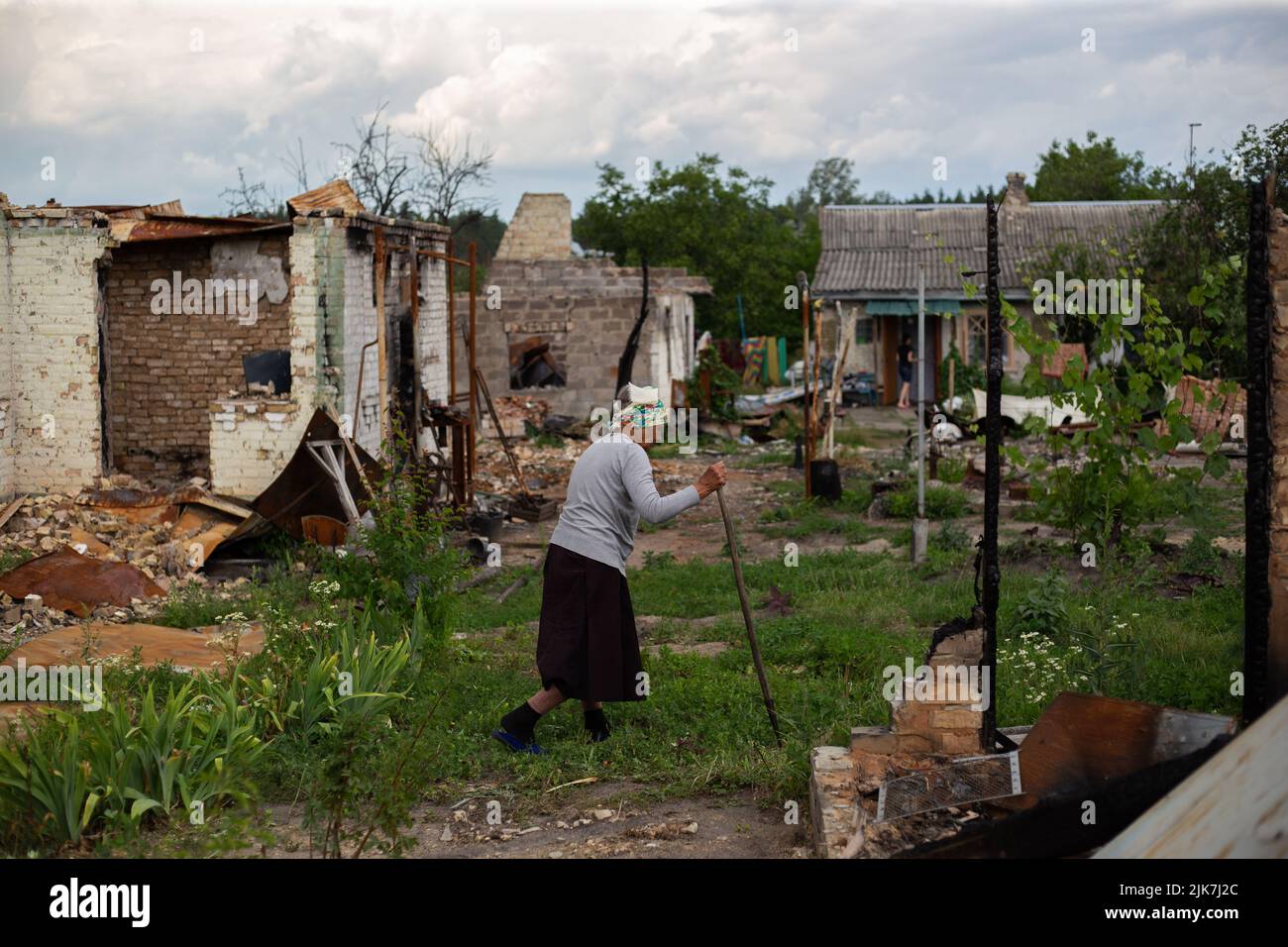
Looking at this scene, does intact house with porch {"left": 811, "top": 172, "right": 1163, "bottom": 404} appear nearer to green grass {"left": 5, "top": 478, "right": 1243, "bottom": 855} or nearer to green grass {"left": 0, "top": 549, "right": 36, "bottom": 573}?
green grass {"left": 5, "top": 478, "right": 1243, "bottom": 855}

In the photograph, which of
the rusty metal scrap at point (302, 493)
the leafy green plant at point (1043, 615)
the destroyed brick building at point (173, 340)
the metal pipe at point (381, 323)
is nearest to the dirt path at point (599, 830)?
the leafy green plant at point (1043, 615)

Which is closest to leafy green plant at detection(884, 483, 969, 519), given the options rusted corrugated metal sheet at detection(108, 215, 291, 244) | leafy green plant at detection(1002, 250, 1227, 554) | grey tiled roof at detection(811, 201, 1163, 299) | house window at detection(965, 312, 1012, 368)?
leafy green plant at detection(1002, 250, 1227, 554)

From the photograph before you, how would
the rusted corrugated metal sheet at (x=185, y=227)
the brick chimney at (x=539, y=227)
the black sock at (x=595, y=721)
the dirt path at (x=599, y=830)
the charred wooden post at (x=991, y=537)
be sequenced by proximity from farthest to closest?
the brick chimney at (x=539, y=227) < the rusted corrugated metal sheet at (x=185, y=227) < the black sock at (x=595, y=721) < the charred wooden post at (x=991, y=537) < the dirt path at (x=599, y=830)

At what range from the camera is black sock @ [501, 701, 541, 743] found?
6043mm

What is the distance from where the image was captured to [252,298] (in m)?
12.6

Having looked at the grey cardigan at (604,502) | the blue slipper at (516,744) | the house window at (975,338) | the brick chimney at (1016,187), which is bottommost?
the blue slipper at (516,744)

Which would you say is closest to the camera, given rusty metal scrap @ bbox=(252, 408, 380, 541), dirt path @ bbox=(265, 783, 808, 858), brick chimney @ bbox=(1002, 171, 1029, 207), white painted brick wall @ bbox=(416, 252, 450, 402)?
dirt path @ bbox=(265, 783, 808, 858)

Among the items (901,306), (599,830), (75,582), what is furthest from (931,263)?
(599,830)

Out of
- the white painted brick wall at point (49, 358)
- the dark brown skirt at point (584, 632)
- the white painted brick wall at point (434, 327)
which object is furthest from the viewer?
the white painted brick wall at point (434, 327)

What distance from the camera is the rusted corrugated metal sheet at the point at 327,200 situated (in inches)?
488

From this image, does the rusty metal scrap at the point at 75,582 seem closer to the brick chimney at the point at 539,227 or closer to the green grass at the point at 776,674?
the green grass at the point at 776,674

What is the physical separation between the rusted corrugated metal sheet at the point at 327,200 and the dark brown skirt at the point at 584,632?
752cm

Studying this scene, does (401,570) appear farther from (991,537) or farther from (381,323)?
(381,323)
